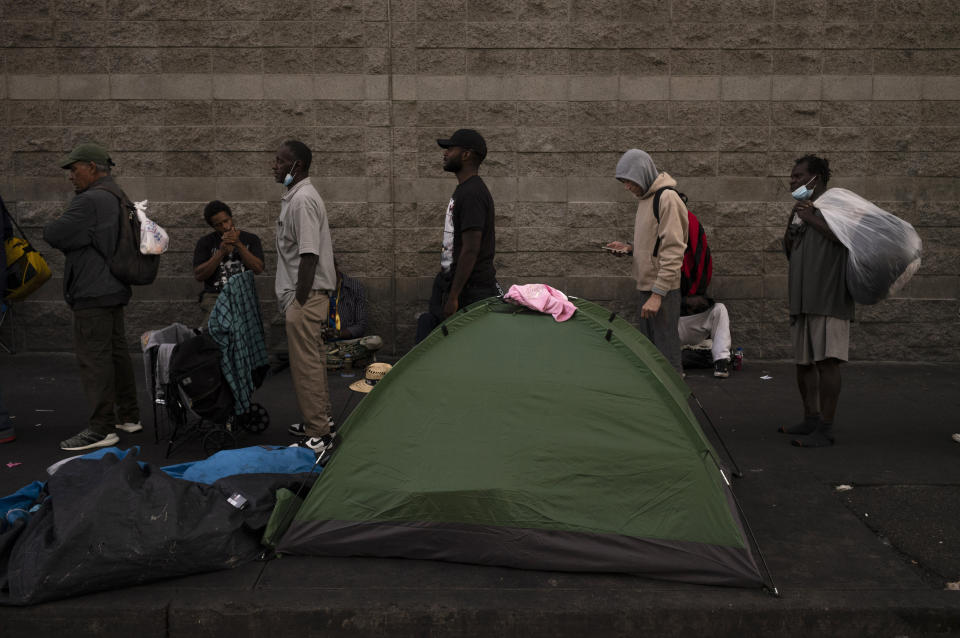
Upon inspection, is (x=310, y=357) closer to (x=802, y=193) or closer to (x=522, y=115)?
(x=802, y=193)

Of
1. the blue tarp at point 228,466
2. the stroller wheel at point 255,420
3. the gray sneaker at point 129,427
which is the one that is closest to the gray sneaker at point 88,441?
the gray sneaker at point 129,427

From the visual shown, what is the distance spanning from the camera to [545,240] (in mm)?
9234

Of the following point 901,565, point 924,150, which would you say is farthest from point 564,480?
point 924,150

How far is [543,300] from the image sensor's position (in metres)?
4.96

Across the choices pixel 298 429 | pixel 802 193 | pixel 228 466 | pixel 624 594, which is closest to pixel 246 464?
pixel 228 466

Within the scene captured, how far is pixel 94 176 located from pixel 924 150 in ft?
25.7

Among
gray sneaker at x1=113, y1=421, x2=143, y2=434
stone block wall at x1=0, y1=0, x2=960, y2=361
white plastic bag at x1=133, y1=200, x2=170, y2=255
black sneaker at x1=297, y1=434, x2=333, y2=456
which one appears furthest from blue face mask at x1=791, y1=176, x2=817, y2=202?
gray sneaker at x1=113, y1=421, x2=143, y2=434

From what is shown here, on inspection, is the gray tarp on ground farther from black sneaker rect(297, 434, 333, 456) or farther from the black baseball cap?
the black baseball cap

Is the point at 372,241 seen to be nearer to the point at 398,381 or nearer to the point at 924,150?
the point at 398,381

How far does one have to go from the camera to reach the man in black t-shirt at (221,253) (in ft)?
27.3

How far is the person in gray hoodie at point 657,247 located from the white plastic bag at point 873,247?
1063 millimetres

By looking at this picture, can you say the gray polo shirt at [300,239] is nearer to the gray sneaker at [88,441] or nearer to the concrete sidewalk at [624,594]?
the gray sneaker at [88,441]

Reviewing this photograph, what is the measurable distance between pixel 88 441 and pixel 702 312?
5713 millimetres

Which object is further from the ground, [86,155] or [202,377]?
[86,155]
